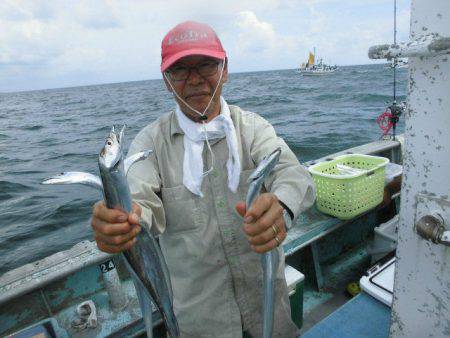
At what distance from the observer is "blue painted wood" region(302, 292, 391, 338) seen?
83.1 inches

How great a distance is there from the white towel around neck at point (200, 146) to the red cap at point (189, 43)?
33 centimetres

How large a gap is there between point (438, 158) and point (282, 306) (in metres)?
1.40

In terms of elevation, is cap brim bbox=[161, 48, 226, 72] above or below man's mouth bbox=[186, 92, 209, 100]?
above

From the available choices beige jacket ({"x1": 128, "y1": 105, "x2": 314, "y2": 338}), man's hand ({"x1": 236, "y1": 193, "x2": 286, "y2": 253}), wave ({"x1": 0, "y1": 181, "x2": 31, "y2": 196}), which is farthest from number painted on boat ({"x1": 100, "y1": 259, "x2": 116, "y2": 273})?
wave ({"x1": 0, "y1": 181, "x2": 31, "y2": 196})

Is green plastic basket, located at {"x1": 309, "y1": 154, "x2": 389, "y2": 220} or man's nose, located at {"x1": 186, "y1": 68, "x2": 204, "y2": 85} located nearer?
man's nose, located at {"x1": 186, "y1": 68, "x2": 204, "y2": 85}

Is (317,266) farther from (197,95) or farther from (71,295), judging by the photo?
(197,95)

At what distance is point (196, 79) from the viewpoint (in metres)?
1.86

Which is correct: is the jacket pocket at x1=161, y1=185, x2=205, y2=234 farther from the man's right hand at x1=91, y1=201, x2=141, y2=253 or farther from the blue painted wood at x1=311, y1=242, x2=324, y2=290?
the blue painted wood at x1=311, y1=242, x2=324, y2=290

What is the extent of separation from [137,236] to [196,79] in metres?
0.94

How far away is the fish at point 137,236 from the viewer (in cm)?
112

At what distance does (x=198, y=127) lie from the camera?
191cm

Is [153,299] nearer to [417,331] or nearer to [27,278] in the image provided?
[417,331]

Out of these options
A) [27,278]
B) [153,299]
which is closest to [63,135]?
[27,278]

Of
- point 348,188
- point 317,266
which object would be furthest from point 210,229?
point 317,266
